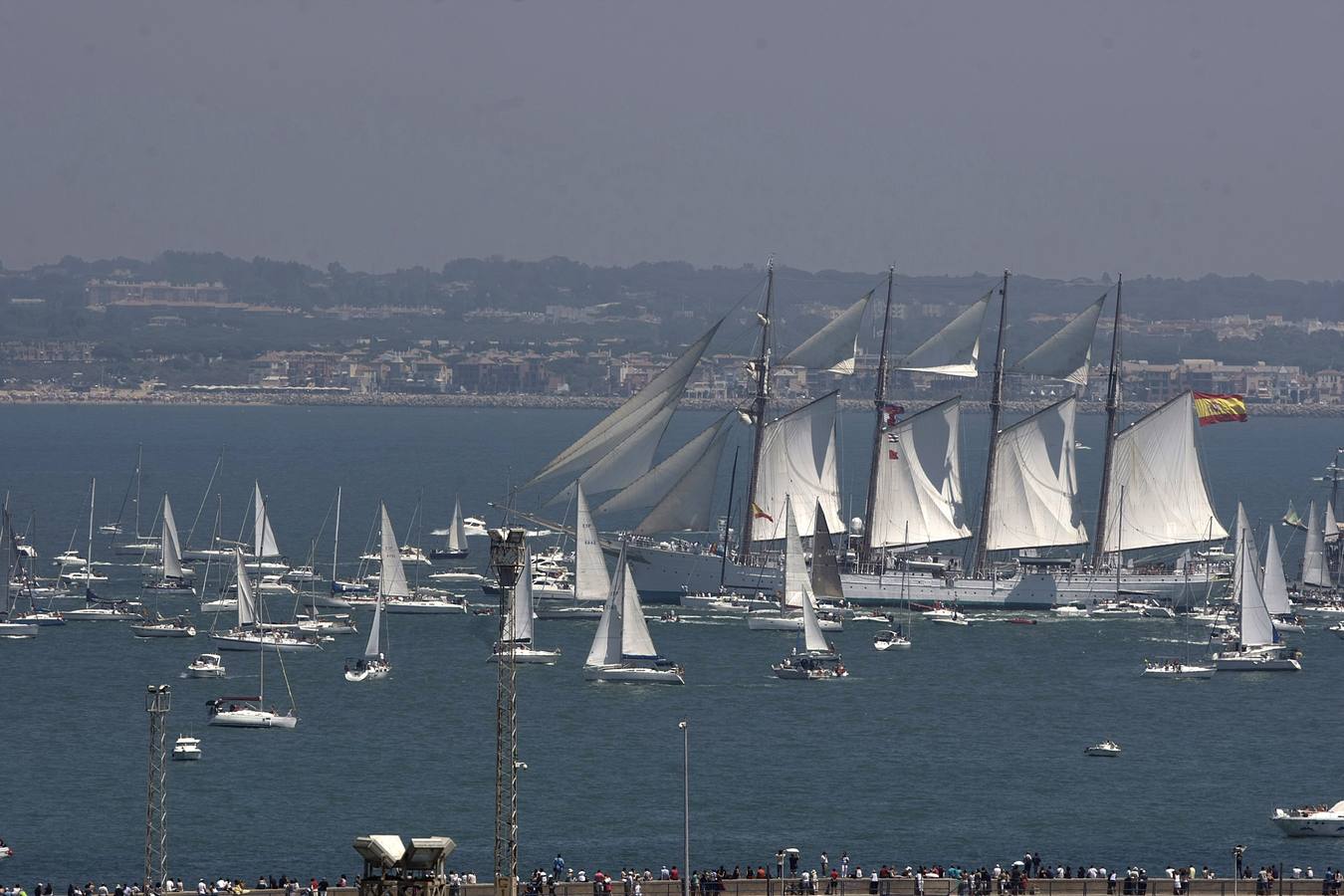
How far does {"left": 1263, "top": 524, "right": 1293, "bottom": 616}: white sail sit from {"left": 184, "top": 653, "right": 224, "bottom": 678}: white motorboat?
34.1 meters

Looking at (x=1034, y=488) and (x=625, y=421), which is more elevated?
(x=625, y=421)

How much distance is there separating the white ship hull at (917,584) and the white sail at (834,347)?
8.51 metres

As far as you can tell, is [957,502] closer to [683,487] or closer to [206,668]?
[683,487]

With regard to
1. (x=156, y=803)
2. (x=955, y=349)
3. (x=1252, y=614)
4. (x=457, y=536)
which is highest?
(x=955, y=349)

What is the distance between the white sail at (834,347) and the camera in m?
99.9

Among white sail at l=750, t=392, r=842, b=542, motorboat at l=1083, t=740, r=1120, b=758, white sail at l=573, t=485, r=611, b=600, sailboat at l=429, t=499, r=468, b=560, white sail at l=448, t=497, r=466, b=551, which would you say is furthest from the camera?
white sail at l=448, t=497, r=466, b=551

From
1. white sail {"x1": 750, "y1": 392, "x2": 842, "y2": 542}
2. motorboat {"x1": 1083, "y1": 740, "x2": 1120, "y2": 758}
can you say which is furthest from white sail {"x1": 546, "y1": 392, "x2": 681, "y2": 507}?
motorboat {"x1": 1083, "y1": 740, "x2": 1120, "y2": 758}

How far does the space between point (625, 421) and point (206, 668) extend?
81.3 ft

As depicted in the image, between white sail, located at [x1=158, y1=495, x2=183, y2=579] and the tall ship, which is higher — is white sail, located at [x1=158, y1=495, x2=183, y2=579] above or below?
below

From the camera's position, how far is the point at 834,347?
10056 cm

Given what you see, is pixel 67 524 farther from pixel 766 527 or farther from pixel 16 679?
pixel 16 679

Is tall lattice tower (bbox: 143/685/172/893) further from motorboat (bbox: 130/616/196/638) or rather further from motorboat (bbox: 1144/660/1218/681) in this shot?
motorboat (bbox: 1144/660/1218/681)

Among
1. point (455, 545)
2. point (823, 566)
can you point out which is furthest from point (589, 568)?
point (455, 545)

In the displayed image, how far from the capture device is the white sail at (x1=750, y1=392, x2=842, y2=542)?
9750 cm
